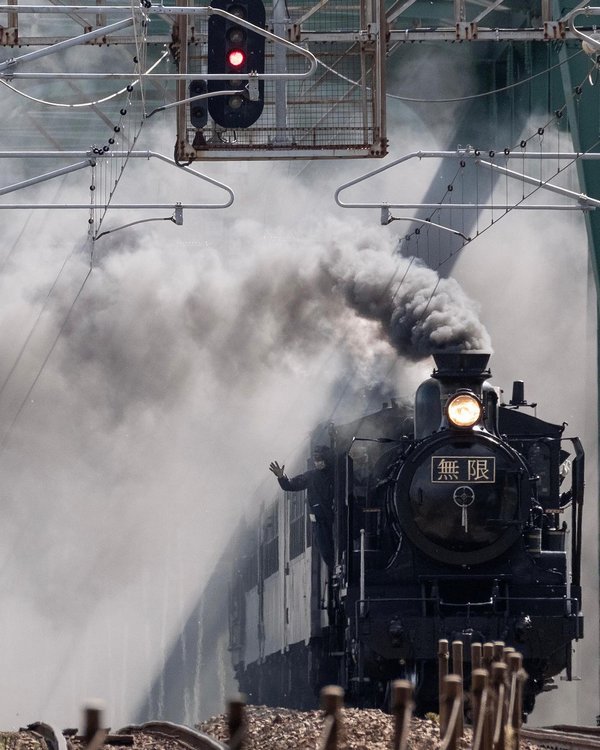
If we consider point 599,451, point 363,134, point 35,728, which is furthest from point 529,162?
point 35,728

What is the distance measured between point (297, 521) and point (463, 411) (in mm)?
3554

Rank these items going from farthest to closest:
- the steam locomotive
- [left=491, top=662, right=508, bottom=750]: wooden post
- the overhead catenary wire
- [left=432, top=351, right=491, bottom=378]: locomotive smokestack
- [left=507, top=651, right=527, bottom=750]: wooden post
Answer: the overhead catenary wire < [left=432, top=351, right=491, bottom=378]: locomotive smokestack < the steam locomotive < [left=507, top=651, right=527, bottom=750]: wooden post < [left=491, top=662, right=508, bottom=750]: wooden post

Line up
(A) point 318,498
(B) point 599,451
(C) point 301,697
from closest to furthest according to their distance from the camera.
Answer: (A) point 318,498 → (C) point 301,697 → (B) point 599,451

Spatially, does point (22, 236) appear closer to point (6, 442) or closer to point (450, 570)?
point (6, 442)

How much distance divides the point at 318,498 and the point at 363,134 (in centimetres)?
359

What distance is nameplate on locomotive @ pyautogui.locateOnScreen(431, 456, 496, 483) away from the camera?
35.8 ft

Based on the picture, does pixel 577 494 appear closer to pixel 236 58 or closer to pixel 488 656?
pixel 488 656

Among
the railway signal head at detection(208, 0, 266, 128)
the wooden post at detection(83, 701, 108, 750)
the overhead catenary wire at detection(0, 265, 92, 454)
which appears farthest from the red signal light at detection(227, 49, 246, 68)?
the overhead catenary wire at detection(0, 265, 92, 454)

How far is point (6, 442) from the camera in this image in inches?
886

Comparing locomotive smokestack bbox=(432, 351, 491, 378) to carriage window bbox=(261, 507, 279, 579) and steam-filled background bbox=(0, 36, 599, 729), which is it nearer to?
carriage window bbox=(261, 507, 279, 579)

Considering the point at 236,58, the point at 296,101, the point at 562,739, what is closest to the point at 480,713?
the point at 562,739

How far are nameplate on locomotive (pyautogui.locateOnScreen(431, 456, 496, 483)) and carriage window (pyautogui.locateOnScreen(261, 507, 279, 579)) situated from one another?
532 cm

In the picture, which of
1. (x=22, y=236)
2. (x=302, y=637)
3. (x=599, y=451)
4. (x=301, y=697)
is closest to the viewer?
(x=302, y=637)

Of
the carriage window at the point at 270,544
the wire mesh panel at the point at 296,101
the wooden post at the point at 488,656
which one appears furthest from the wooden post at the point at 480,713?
the carriage window at the point at 270,544
